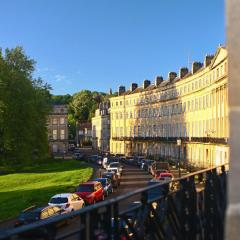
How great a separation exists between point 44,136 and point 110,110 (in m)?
77.0

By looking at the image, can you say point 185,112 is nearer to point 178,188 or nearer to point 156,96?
point 156,96

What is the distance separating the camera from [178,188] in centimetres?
761

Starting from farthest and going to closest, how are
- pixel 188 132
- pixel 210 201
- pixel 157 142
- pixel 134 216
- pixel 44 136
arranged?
1. pixel 157 142
2. pixel 188 132
3. pixel 44 136
4. pixel 210 201
5. pixel 134 216

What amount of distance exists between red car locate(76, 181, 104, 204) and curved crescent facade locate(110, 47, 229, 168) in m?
13.5

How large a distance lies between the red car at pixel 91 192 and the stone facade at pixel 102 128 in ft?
373

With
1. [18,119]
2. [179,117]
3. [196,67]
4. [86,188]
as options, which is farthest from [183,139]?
[86,188]

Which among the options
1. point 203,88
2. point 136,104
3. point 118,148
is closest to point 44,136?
point 203,88

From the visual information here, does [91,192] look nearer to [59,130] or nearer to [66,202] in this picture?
[66,202]

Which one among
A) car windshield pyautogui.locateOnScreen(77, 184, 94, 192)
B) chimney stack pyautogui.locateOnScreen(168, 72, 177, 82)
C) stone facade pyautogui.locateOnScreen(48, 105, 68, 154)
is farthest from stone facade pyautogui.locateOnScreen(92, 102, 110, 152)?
car windshield pyautogui.locateOnScreen(77, 184, 94, 192)

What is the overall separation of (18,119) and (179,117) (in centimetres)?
4476

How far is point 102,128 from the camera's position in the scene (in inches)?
6442

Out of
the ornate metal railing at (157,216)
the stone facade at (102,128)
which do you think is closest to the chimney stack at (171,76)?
the stone facade at (102,128)

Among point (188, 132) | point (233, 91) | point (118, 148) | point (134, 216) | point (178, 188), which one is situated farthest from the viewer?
point (118, 148)

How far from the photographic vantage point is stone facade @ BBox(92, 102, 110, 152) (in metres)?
158
